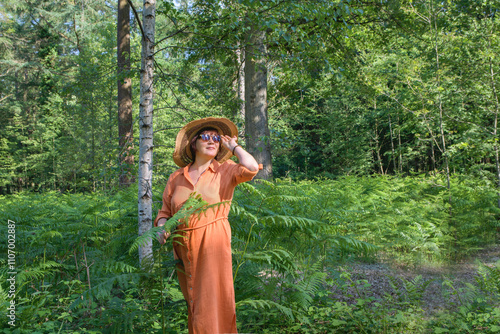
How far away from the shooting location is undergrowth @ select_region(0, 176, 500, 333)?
3.16 meters

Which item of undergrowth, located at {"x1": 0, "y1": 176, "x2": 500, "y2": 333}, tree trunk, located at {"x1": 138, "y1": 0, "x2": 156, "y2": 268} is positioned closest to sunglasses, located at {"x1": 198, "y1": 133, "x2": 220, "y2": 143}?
undergrowth, located at {"x1": 0, "y1": 176, "x2": 500, "y2": 333}

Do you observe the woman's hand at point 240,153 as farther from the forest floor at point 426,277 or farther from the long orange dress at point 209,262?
the forest floor at point 426,277

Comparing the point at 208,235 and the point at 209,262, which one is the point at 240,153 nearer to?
the point at 208,235

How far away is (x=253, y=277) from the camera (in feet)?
11.5

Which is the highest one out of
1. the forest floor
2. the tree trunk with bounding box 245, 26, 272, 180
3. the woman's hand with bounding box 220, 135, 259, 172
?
the tree trunk with bounding box 245, 26, 272, 180

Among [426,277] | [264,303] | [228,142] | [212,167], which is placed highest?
[228,142]

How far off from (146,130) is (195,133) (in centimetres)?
90

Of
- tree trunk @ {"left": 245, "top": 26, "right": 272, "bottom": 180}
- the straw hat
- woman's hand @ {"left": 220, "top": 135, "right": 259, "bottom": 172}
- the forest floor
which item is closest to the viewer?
woman's hand @ {"left": 220, "top": 135, "right": 259, "bottom": 172}

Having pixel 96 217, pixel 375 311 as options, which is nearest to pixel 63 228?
pixel 96 217

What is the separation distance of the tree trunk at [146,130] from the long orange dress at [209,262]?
111 cm

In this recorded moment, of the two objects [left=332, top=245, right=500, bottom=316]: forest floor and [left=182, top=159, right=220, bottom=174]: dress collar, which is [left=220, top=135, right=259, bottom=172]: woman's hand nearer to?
[left=182, top=159, right=220, bottom=174]: dress collar

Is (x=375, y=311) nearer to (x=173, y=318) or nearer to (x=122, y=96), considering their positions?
(x=173, y=318)

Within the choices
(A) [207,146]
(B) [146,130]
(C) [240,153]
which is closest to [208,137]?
(A) [207,146]

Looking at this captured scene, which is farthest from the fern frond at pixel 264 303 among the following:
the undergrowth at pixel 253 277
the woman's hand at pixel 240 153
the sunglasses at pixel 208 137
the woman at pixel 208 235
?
the sunglasses at pixel 208 137
